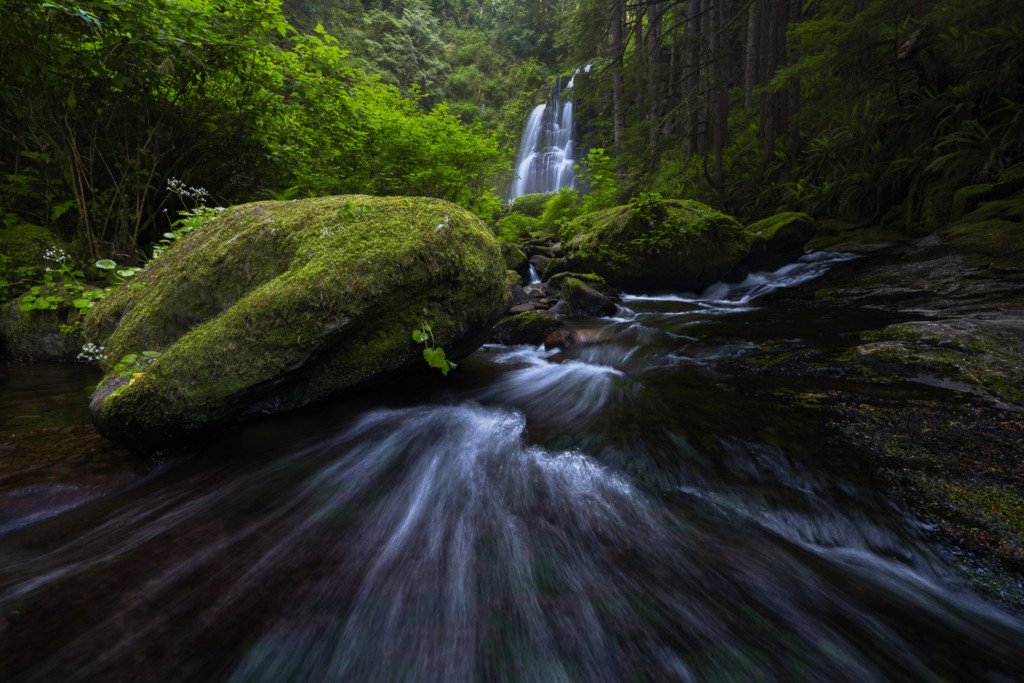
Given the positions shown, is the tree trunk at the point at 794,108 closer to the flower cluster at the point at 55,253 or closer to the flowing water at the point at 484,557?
the flowing water at the point at 484,557

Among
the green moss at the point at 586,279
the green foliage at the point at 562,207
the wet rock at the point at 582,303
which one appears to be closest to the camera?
the wet rock at the point at 582,303

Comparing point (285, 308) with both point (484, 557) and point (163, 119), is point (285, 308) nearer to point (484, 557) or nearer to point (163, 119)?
point (484, 557)

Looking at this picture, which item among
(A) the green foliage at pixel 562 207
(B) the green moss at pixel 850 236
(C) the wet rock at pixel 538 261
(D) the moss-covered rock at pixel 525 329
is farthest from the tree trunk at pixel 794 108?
(D) the moss-covered rock at pixel 525 329

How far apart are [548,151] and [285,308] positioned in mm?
28422

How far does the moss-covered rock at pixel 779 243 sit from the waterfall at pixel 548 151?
17728 mm

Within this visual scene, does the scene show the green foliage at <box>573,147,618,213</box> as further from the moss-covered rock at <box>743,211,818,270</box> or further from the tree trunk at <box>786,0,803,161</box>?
the moss-covered rock at <box>743,211,818,270</box>

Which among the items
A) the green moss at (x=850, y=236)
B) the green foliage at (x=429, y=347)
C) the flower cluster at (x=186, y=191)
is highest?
the flower cluster at (x=186, y=191)

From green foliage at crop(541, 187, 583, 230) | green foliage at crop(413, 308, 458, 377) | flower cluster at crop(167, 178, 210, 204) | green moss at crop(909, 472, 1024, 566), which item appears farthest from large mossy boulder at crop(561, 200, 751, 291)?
green moss at crop(909, 472, 1024, 566)

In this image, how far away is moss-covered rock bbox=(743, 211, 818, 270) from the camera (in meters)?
8.88

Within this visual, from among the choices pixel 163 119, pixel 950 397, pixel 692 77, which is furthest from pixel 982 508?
pixel 692 77

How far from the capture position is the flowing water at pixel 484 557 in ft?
4.24

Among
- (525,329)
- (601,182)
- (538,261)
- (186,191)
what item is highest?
(601,182)

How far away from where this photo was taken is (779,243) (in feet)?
29.3

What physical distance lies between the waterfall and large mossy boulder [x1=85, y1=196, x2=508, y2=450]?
2380cm
